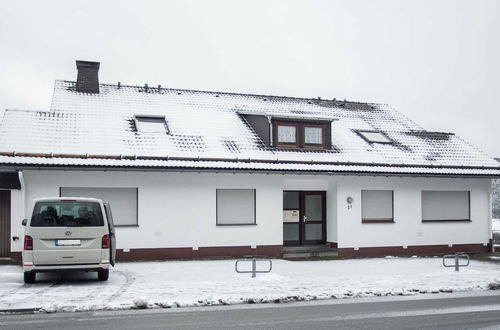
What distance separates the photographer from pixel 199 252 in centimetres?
1925

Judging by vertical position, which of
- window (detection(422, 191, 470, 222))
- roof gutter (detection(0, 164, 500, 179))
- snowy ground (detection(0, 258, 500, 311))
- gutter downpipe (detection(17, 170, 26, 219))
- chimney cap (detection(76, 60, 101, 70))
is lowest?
snowy ground (detection(0, 258, 500, 311))

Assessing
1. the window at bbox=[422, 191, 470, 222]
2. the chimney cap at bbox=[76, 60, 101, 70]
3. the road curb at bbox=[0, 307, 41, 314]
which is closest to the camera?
the road curb at bbox=[0, 307, 41, 314]

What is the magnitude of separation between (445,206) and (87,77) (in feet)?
51.2

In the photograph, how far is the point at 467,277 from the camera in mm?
14945

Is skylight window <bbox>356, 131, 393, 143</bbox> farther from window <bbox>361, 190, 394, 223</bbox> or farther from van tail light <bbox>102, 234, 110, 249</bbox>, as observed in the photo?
van tail light <bbox>102, 234, 110, 249</bbox>

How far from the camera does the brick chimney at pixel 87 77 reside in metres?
23.9

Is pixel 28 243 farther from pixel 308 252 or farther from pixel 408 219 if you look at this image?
pixel 408 219

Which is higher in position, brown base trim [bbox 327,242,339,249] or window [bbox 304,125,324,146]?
window [bbox 304,125,324,146]

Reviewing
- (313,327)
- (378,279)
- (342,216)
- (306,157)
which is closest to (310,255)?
(342,216)

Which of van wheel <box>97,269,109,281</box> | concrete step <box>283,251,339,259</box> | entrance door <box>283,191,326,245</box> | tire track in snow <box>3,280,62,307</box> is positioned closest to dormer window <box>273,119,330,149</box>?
entrance door <box>283,191,326,245</box>

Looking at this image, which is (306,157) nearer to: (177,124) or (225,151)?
(225,151)

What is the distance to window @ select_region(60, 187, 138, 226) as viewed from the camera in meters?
18.5

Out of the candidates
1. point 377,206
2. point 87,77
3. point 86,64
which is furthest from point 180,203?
point 86,64

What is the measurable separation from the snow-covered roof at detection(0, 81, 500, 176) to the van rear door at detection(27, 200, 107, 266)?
4.74m
